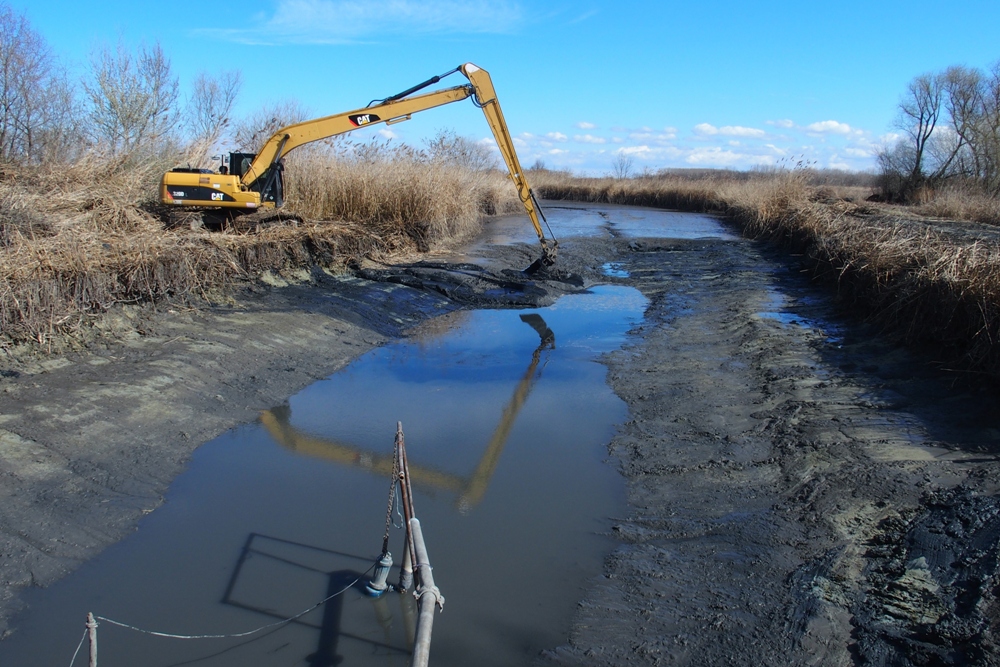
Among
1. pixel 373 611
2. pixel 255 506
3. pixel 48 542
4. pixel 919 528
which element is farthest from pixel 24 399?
pixel 919 528

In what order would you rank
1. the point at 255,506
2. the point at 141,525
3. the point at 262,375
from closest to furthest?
the point at 141,525, the point at 255,506, the point at 262,375

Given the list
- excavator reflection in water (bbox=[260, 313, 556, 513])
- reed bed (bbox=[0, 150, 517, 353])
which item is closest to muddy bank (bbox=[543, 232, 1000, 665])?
excavator reflection in water (bbox=[260, 313, 556, 513])

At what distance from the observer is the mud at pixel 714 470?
145 inches

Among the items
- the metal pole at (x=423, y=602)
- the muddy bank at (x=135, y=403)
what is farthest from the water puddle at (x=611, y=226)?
the metal pole at (x=423, y=602)

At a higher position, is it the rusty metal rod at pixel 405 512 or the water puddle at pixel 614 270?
the water puddle at pixel 614 270

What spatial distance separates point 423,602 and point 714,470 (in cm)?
335

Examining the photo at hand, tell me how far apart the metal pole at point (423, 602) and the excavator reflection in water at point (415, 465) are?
6.19 ft

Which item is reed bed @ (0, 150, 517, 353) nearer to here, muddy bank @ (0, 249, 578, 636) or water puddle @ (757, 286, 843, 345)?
muddy bank @ (0, 249, 578, 636)

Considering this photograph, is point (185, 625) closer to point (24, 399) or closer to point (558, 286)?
point (24, 399)

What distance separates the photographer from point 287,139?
12359 mm

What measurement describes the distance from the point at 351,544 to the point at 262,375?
3454 millimetres

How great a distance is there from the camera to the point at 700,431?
6.25 m

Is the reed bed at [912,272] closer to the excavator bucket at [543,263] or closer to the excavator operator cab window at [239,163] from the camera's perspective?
the excavator bucket at [543,263]

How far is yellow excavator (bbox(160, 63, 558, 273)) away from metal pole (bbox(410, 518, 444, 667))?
9.80 m
